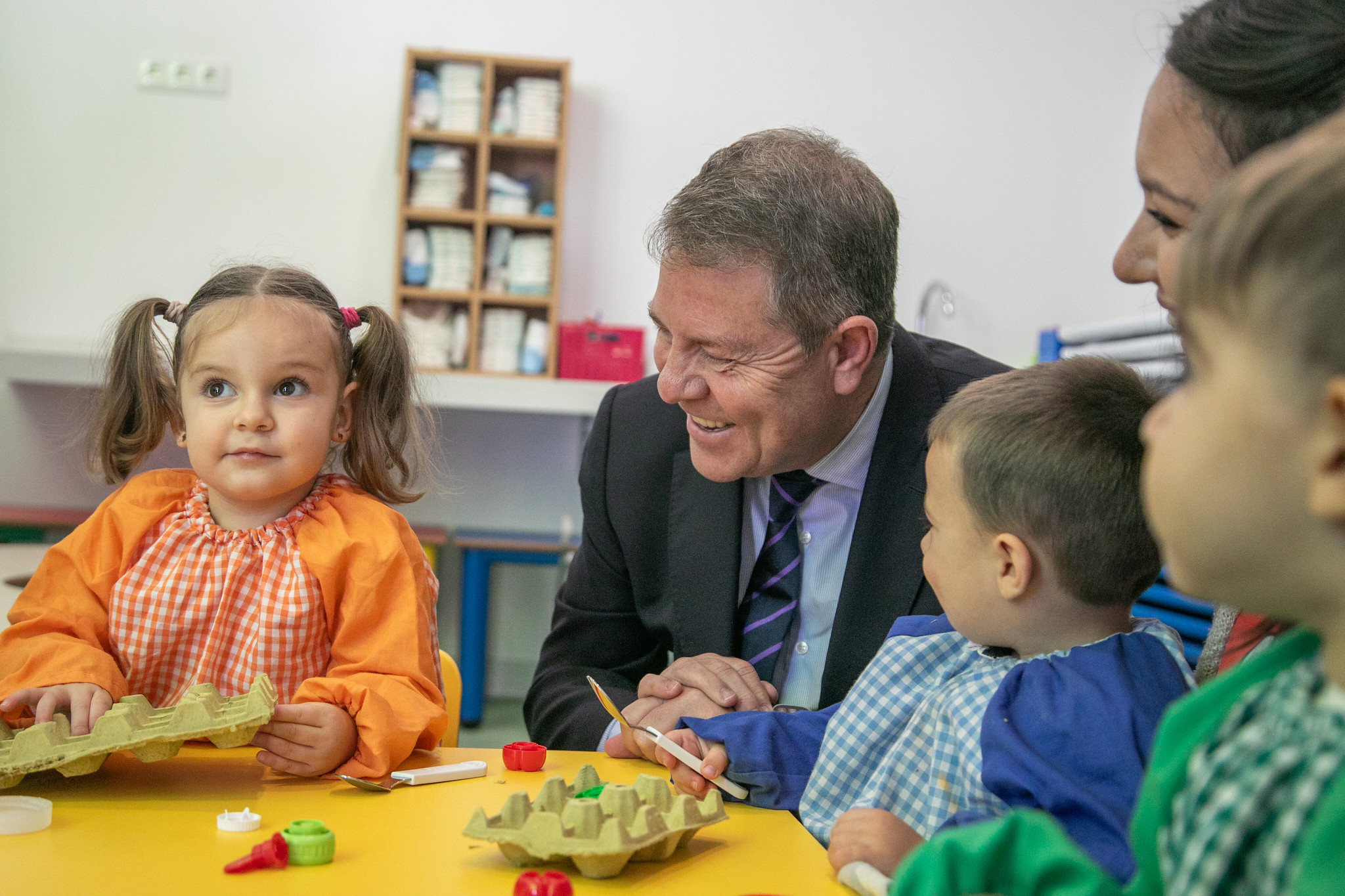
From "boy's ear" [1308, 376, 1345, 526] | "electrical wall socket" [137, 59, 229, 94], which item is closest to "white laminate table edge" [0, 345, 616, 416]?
"electrical wall socket" [137, 59, 229, 94]

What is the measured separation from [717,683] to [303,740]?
18.1 inches

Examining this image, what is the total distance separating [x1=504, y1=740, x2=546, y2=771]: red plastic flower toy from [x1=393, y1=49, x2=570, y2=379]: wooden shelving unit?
320 centimetres

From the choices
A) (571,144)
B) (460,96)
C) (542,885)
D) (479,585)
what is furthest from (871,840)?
(571,144)

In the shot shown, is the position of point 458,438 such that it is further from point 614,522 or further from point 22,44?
point 614,522

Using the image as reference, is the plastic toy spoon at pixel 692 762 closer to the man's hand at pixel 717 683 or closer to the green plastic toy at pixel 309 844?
the man's hand at pixel 717 683

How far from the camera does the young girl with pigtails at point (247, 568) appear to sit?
46.4 inches

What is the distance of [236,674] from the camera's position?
128 cm

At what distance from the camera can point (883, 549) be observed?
1565 mm

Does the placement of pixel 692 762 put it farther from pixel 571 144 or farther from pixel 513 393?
pixel 571 144

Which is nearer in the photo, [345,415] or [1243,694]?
[1243,694]

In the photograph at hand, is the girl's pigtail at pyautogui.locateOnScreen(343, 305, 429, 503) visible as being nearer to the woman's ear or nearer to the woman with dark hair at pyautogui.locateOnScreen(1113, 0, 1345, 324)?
the woman's ear

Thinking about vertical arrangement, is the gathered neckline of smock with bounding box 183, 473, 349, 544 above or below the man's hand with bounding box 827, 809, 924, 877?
above

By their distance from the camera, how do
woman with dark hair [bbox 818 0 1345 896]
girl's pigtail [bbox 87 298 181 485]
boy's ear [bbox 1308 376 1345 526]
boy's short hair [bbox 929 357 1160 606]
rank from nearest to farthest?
boy's ear [bbox 1308 376 1345 526] → woman with dark hair [bbox 818 0 1345 896] → boy's short hair [bbox 929 357 1160 606] → girl's pigtail [bbox 87 298 181 485]

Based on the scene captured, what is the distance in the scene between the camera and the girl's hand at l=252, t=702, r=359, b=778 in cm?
109
